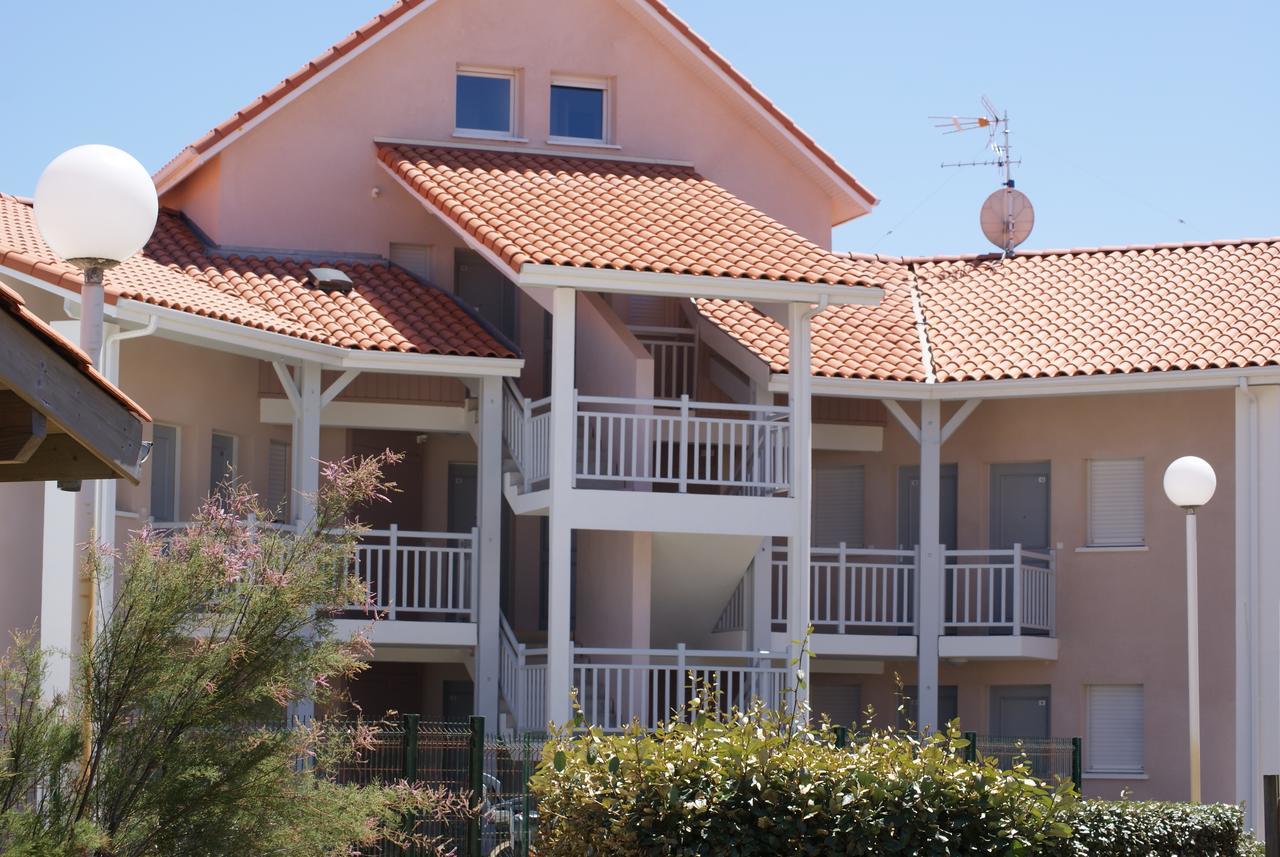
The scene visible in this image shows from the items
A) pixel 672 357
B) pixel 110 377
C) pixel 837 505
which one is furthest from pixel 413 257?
pixel 110 377

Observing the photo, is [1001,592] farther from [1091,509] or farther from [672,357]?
[672,357]

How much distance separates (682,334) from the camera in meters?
24.3

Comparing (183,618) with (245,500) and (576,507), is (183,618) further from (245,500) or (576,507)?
(576,507)

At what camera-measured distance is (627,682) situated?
21.4 meters

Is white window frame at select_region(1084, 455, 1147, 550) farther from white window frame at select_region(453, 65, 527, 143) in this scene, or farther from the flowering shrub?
the flowering shrub

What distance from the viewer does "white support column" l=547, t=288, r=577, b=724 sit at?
19688 millimetres

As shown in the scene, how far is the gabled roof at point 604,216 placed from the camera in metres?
20.3

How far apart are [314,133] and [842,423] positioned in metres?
7.64

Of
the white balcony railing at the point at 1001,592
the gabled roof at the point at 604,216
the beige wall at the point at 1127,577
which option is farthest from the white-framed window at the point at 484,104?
the white balcony railing at the point at 1001,592

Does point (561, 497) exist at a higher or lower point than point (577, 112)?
lower

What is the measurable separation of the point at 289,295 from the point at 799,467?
243 inches

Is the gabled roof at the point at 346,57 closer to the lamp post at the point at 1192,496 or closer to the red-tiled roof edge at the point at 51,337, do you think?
the lamp post at the point at 1192,496

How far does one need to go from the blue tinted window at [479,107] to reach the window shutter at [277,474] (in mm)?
5117

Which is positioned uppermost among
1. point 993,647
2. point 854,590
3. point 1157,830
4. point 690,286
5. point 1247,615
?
point 690,286
